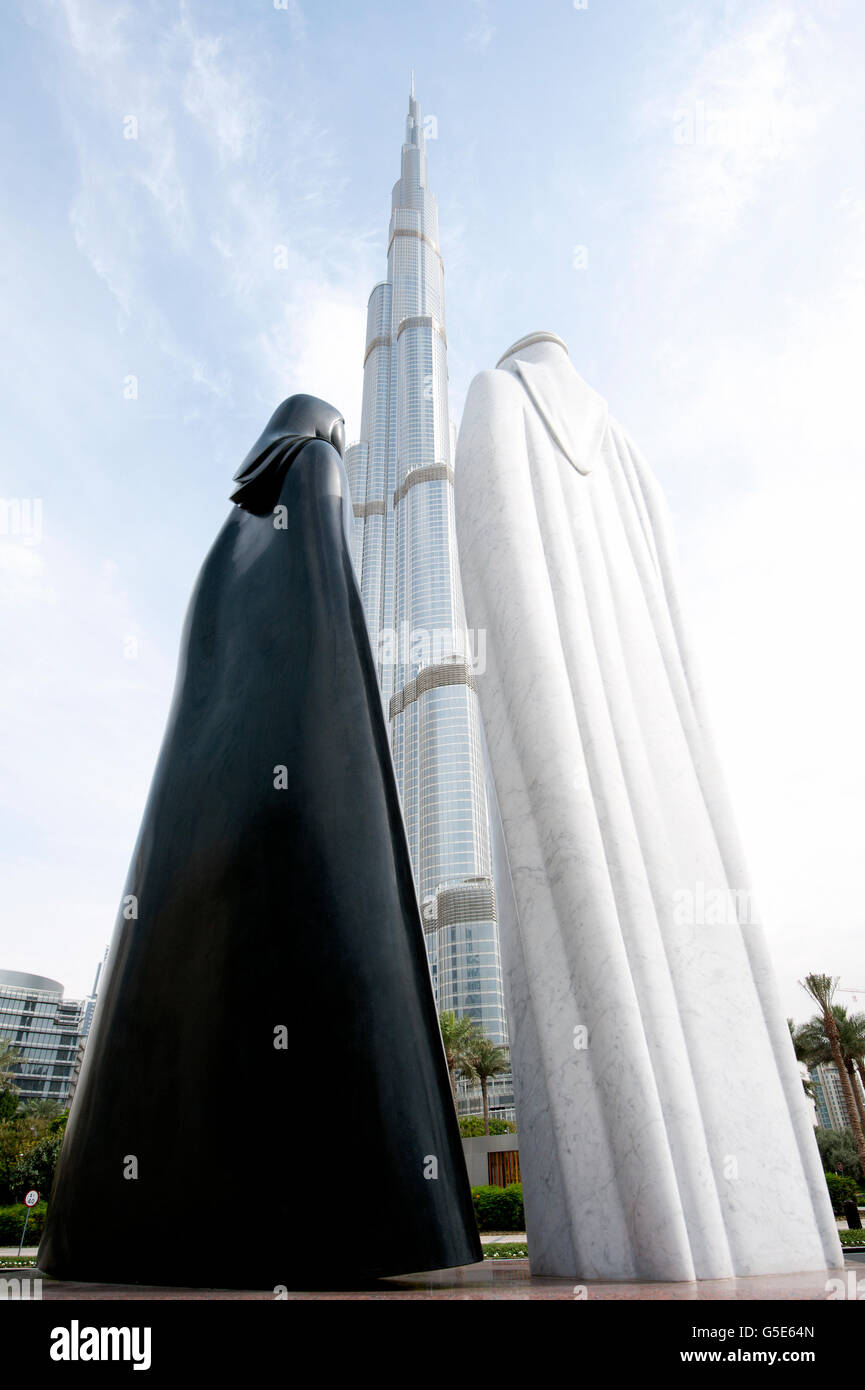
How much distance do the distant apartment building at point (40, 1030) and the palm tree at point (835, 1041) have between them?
82982mm

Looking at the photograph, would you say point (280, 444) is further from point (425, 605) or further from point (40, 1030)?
point (40, 1030)

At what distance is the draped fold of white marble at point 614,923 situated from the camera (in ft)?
14.3

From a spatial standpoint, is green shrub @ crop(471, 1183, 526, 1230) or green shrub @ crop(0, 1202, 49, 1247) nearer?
green shrub @ crop(471, 1183, 526, 1230)

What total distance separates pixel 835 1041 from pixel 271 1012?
2717 cm

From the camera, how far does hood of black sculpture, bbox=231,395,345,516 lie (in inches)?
236

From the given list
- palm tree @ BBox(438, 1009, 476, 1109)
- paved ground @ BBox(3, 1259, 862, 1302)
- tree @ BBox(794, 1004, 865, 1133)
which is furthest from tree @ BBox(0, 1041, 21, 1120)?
paved ground @ BBox(3, 1259, 862, 1302)

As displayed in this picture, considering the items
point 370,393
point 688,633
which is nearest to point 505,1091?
point 688,633

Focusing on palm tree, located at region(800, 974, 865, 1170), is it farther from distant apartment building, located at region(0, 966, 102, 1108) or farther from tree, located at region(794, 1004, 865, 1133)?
distant apartment building, located at region(0, 966, 102, 1108)

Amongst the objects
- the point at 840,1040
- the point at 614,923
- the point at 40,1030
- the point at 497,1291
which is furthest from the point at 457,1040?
the point at 40,1030

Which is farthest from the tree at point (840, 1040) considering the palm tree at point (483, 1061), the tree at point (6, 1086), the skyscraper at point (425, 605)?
the tree at point (6, 1086)

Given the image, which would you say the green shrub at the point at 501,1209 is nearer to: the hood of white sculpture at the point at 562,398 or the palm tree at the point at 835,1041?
the palm tree at the point at 835,1041

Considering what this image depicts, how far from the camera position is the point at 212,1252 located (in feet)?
11.2

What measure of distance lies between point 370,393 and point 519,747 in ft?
395

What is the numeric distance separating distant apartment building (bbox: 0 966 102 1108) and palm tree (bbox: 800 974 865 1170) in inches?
3267
